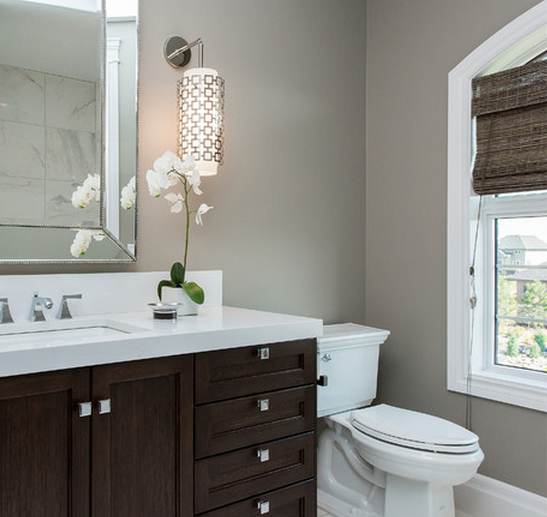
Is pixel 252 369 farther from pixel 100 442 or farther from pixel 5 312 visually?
pixel 5 312

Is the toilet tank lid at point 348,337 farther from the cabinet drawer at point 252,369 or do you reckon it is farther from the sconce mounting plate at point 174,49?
the sconce mounting plate at point 174,49

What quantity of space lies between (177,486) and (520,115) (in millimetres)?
1835

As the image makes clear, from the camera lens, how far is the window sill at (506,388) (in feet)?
6.88

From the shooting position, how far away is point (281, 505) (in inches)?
66.2

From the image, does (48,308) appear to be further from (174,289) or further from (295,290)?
(295,290)

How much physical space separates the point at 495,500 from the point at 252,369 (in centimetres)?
131

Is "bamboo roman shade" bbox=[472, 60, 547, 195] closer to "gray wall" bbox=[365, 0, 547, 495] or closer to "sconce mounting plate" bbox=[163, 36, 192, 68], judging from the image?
"gray wall" bbox=[365, 0, 547, 495]

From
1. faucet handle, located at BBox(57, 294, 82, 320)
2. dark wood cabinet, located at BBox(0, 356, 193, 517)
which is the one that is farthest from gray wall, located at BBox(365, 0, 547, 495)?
faucet handle, located at BBox(57, 294, 82, 320)

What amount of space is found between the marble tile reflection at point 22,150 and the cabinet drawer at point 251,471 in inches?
41.7

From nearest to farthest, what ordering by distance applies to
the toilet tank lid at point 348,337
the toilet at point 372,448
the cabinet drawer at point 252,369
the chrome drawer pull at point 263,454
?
the cabinet drawer at point 252,369 → the chrome drawer pull at point 263,454 → the toilet at point 372,448 → the toilet tank lid at point 348,337

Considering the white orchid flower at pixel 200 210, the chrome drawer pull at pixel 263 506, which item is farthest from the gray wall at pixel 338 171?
the chrome drawer pull at pixel 263 506

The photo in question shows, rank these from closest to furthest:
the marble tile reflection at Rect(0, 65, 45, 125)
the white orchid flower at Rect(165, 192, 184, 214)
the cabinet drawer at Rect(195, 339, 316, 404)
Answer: the cabinet drawer at Rect(195, 339, 316, 404), the marble tile reflection at Rect(0, 65, 45, 125), the white orchid flower at Rect(165, 192, 184, 214)

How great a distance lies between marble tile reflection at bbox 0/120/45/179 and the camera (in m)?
1.72

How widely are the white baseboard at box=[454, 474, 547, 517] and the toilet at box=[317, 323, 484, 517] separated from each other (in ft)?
1.10
